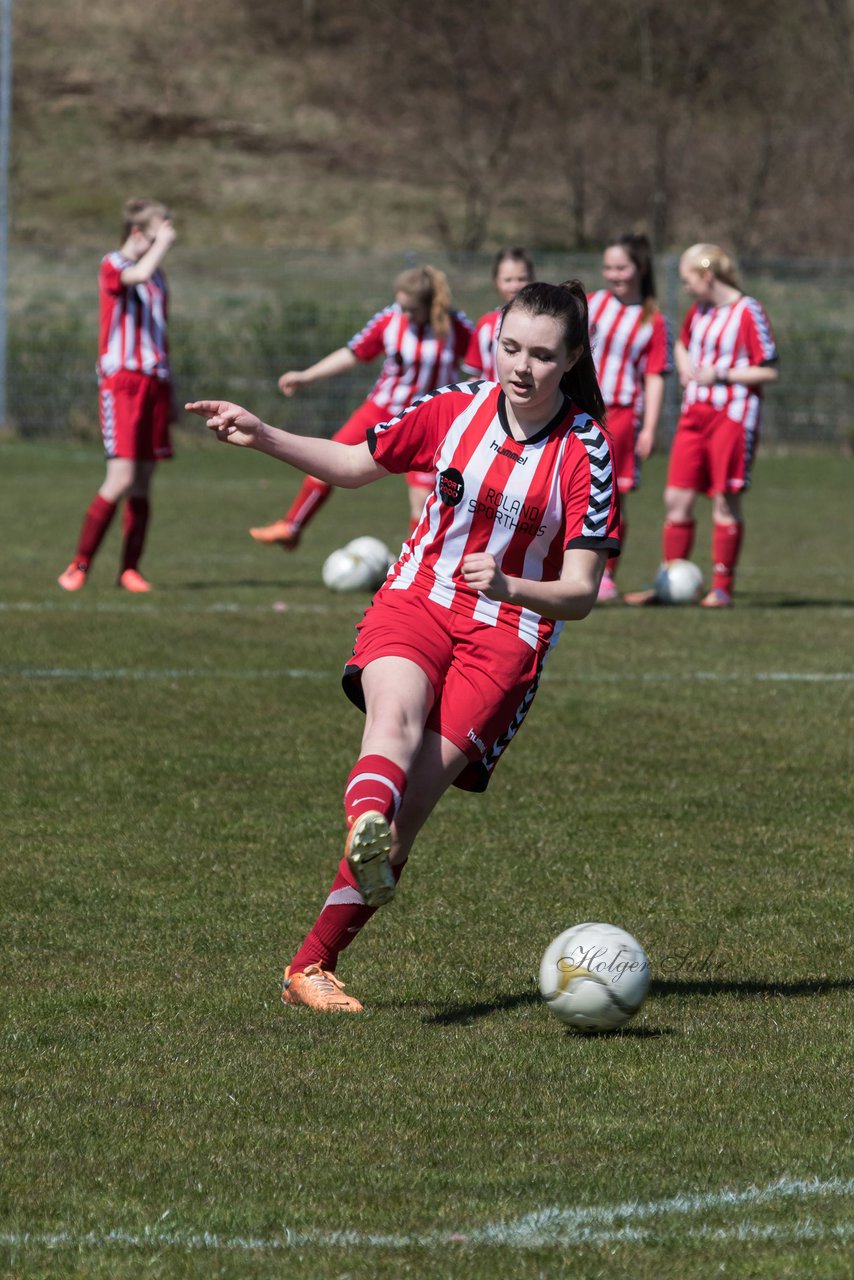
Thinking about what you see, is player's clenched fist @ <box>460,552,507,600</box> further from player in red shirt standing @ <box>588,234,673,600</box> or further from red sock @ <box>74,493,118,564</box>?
player in red shirt standing @ <box>588,234,673,600</box>

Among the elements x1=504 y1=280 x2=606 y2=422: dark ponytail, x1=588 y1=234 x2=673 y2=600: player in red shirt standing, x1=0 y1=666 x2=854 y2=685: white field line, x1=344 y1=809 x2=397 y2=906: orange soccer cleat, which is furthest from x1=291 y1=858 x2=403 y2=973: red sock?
x1=588 y1=234 x2=673 y2=600: player in red shirt standing

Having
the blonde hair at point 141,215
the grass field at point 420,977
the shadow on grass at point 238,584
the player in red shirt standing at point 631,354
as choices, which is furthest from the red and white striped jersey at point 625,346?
the blonde hair at point 141,215

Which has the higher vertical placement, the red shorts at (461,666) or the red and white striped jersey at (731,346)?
the red and white striped jersey at (731,346)

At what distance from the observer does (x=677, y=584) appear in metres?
12.1

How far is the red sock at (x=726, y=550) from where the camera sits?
12.1 meters

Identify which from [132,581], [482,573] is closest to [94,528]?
[132,581]

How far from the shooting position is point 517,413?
468 centimetres

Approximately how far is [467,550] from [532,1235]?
6.70 feet

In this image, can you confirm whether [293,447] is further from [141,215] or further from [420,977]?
[141,215]

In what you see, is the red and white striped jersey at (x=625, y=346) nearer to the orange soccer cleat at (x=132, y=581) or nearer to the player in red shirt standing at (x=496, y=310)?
the player in red shirt standing at (x=496, y=310)

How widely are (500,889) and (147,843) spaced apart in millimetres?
1219

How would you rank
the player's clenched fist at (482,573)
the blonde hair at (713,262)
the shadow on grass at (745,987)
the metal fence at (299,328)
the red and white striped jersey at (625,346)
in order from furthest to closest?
the metal fence at (299,328) → the red and white striped jersey at (625,346) → the blonde hair at (713,262) → the shadow on grass at (745,987) → the player's clenched fist at (482,573)

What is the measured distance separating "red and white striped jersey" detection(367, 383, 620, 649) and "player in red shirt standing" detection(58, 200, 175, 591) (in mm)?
7018

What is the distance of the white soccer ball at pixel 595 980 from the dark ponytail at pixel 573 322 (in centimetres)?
132
